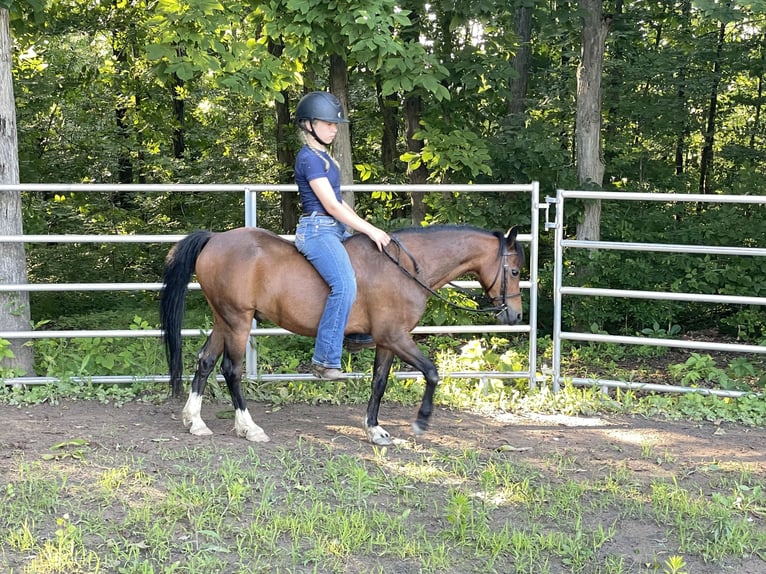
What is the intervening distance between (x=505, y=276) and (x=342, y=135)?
10.7 feet

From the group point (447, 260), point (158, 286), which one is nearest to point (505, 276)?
point (447, 260)

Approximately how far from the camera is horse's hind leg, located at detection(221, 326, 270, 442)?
539cm

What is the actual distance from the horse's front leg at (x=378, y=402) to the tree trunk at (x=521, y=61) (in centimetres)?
594

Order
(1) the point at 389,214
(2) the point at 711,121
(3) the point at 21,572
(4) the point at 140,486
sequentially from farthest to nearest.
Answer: (2) the point at 711,121, (1) the point at 389,214, (4) the point at 140,486, (3) the point at 21,572

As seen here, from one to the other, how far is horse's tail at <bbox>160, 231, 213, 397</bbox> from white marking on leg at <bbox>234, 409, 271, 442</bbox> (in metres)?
0.62

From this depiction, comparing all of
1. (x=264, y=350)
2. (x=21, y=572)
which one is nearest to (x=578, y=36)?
(x=264, y=350)

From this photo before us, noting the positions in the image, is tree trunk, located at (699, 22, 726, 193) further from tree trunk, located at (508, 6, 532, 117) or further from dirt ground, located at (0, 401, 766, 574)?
dirt ground, located at (0, 401, 766, 574)

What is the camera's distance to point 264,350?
739cm

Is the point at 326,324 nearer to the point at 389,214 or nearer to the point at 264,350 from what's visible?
the point at 264,350

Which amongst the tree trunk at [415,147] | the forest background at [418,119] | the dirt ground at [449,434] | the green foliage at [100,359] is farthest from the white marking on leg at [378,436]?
the tree trunk at [415,147]

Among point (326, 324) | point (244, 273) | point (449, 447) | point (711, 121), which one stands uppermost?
point (711, 121)

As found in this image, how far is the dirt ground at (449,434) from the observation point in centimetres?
512

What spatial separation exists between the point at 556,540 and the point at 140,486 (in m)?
2.30

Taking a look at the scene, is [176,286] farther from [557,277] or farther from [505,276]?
[557,277]
